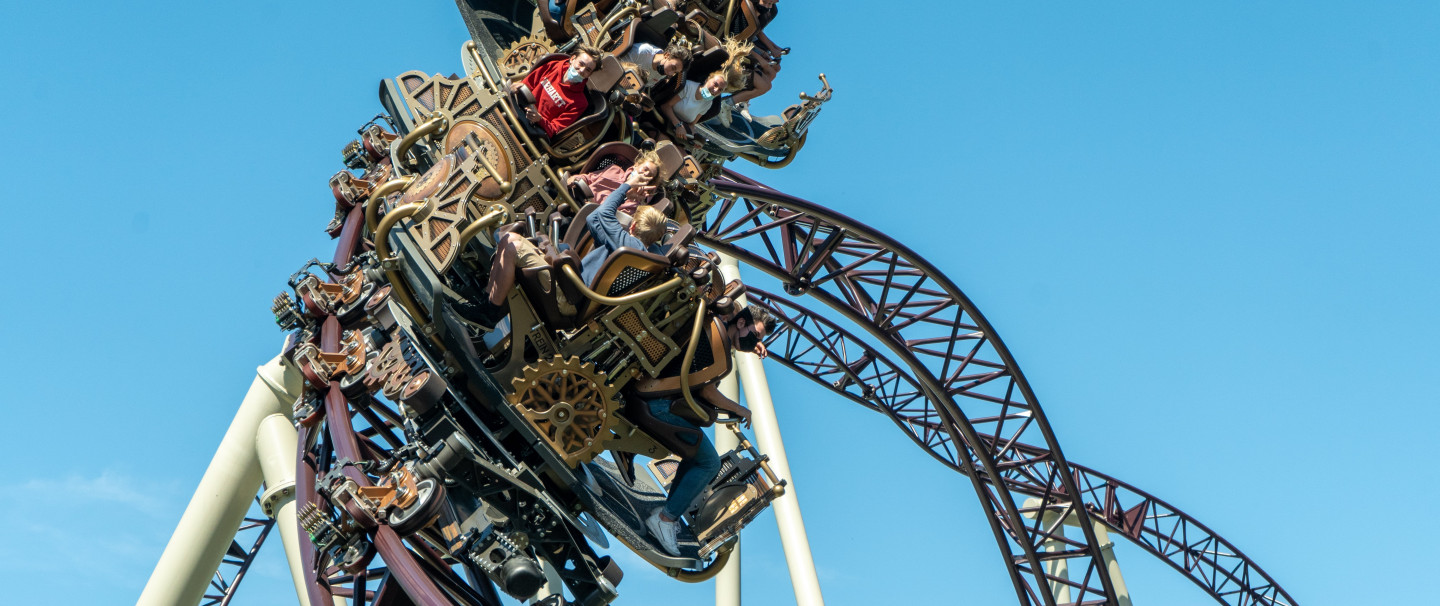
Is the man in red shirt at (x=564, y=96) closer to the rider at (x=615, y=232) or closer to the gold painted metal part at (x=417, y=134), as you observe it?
the gold painted metal part at (x=417, y=134)

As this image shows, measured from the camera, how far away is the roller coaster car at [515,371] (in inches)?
349

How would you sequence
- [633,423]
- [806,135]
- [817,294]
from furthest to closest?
1. [817,294]
2. [806,135]
3. [633,423]

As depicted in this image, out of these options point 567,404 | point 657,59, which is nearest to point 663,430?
point 567,404

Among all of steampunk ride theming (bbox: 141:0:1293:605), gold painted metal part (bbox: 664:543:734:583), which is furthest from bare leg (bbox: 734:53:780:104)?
gold painted metal part (bbox: 664:543:734:583)

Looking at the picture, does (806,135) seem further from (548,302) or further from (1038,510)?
(1038,510)

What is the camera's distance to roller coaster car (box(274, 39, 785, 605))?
8859 millimetres

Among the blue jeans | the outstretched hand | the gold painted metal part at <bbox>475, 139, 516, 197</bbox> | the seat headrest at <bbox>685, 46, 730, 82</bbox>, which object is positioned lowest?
the blue jeans

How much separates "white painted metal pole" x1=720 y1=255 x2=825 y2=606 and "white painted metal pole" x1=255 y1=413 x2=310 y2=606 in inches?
192

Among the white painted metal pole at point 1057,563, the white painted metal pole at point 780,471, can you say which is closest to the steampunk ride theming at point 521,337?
the white painted metal pole at point 780,471

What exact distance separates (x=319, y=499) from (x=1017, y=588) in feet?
35.9

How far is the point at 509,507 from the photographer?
357 inches

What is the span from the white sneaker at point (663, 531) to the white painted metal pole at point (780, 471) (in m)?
5.56

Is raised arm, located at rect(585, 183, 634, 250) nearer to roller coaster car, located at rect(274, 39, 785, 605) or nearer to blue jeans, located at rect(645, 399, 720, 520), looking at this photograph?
roller coaster car, located at rect(274, 39, 785, 605)

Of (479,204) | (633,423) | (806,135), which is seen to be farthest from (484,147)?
(806,135)
